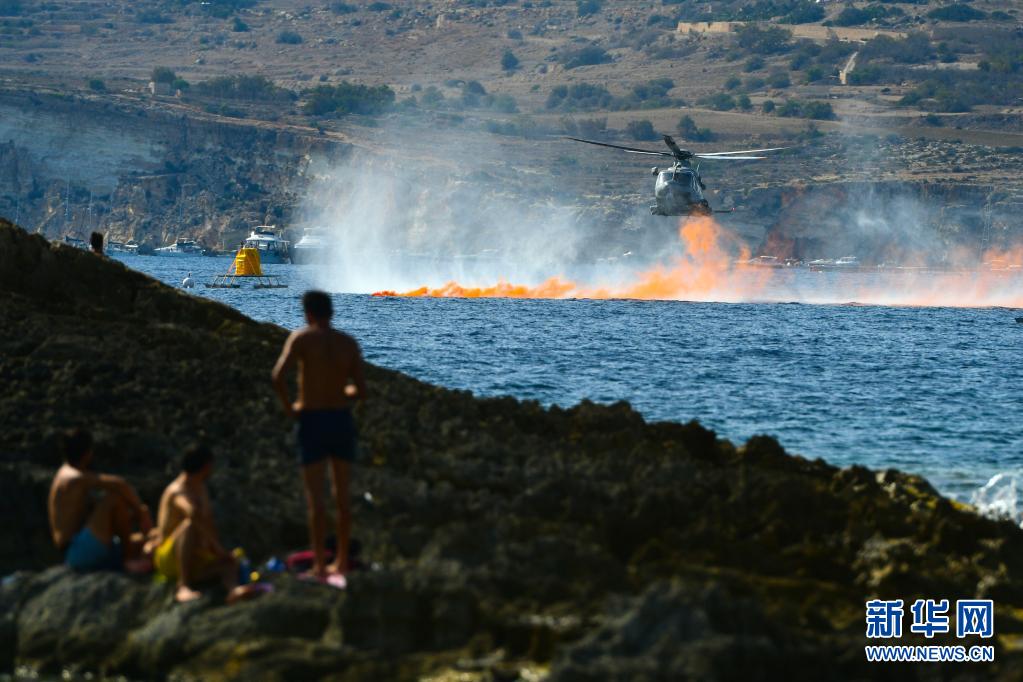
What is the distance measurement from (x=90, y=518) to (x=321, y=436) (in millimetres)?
1828

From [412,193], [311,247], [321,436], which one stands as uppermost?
[412,193]

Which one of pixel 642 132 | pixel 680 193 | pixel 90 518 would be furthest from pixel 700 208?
pixel 642 132

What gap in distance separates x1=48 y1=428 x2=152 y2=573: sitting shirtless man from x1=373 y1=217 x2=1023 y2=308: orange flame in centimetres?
7611

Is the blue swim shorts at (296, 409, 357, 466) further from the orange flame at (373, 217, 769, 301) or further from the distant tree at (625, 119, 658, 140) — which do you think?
the distant tree at (625, 119, 658, 140)

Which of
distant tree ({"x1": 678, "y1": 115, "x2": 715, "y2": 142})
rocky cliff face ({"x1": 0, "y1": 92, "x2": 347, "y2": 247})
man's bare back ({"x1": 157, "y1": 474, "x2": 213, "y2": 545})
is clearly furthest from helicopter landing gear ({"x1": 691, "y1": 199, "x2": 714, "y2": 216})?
distant tree ({"x1": 678, "y1": 115, "x2": 715, "y2": 142})

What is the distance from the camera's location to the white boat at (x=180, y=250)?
16725 cm

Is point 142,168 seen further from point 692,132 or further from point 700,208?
point 700,208

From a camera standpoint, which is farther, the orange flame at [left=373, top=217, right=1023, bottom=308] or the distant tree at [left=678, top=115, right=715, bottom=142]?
the distant tree at [left=678, top=115, right=715, bottom=142]

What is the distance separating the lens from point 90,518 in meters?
12.1

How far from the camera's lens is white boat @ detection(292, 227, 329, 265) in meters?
146

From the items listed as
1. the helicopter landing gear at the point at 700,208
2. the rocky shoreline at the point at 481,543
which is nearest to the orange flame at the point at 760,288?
the helicopter landing gear at the point at 700,208

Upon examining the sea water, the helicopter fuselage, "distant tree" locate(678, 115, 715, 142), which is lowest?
the sea water

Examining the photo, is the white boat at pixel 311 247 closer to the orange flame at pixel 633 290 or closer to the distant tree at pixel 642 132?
the orange flame at pixel 633 290

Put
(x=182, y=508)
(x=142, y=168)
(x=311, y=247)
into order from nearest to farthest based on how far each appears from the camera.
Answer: (x=182, y=508)
(x=311, y=247)
(x=142, y=168)
